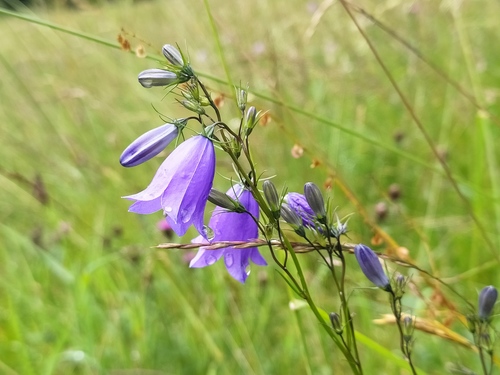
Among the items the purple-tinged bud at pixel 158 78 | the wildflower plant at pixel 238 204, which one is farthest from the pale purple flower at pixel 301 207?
the purple-tinged bud at pixel 158 78

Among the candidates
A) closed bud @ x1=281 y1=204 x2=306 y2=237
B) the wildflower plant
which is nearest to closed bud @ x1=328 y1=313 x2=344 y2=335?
the wildflower plant

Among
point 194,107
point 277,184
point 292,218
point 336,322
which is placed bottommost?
point 336,322

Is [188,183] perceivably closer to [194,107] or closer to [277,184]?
[194,107]

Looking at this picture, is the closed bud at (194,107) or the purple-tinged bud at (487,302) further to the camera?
the purple-tinged bud at (487,302)

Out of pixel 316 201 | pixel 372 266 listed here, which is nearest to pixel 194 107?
pixel 316 201

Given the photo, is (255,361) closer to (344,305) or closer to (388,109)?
(344,305)

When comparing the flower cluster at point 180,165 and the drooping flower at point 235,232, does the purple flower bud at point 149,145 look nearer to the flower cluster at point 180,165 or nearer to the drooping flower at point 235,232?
the flower cluster at point 180,165
